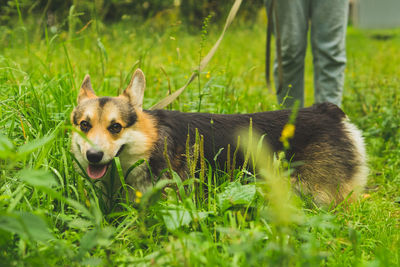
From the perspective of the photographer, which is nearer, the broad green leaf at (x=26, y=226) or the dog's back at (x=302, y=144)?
the broad green leaf at (x=26, y=226)

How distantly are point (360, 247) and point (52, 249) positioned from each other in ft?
4.78

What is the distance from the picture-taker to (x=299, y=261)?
153 centimetres

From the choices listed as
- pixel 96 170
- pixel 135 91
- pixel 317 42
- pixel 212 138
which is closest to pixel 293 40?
pixel 317 42

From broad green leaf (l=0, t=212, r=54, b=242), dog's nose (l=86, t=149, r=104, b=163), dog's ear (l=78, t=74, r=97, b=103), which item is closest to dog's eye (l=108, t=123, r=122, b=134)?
dog's nose (l=86, t=149, r=104, b=163)

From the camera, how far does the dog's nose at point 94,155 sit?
2072 millimetres

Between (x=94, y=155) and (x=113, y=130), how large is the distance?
0.87 ft

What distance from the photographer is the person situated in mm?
3650

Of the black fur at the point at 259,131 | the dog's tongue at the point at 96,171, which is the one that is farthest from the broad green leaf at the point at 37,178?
the black fur at the point at 259,131

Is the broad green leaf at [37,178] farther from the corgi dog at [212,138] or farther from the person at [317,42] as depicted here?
the person at [317,42]

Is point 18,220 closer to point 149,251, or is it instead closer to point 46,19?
point 149,251

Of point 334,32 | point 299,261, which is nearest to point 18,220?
point 299,261

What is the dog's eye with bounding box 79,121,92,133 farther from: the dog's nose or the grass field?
the dog's nose

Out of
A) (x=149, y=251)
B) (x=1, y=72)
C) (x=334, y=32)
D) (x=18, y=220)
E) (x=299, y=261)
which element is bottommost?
(x=149, y=251)

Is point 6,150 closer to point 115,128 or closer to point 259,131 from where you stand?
point 115,128
